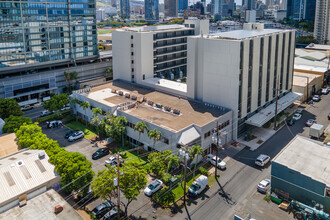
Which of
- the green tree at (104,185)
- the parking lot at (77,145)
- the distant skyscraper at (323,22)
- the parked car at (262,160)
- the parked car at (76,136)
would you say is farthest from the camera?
the distant skyscraper at (323,22)

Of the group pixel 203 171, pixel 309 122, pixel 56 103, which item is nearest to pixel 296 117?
pixel 309 122

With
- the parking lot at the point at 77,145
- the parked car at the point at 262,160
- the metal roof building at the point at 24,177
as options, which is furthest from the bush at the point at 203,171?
the metal roof building at the point at 24,177

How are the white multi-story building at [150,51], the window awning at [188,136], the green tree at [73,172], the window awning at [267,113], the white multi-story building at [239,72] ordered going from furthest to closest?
the white multi-story building at [150,51] < the window awning at [267,113] < the white multi-story building at [239,72] < the window awning at [188,136] < the green tree at [73,172]

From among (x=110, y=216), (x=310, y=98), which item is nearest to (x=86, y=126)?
(x=110, y=216)

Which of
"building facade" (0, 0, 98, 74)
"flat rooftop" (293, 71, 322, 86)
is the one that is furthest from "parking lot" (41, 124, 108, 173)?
"flat rooftop" (293, 71, 322, 86)

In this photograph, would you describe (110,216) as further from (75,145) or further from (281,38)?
(281,38)

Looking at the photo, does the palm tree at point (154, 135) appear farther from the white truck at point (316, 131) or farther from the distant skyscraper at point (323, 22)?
the distant skyscraper at point (323, 22)
